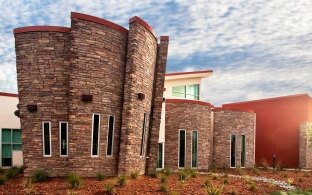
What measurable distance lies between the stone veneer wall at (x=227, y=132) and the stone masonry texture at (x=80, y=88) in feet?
44.8

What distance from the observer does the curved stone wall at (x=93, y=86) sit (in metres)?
14.8

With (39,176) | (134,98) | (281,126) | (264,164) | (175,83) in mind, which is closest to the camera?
(39,176)

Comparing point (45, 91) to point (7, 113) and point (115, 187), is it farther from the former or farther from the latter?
point (7, 113)

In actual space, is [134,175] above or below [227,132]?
below

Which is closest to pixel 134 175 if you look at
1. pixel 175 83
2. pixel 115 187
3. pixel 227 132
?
pixel 115 187

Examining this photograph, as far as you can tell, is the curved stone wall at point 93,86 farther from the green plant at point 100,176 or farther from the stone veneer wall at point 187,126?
the stone veneer wall at point 187,126

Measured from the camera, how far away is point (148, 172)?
18.0 m

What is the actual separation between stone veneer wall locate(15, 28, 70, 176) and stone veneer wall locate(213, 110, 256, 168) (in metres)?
16.2

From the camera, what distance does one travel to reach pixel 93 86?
15227 mm

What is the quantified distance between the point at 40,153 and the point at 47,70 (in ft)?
12.6

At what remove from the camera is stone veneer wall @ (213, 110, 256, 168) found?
28.2m

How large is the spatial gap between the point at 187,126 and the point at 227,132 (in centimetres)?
572

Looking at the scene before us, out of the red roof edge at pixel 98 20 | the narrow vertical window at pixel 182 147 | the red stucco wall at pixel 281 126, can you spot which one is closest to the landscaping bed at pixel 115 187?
the red roof edge at pixel 98 20

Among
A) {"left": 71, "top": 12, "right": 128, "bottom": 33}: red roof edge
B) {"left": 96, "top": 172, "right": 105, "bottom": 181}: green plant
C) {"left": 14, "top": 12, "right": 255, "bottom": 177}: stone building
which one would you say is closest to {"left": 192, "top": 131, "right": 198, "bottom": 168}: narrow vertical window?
{"left": 14, "top": 12, "right": 255, "bottom": 177}: stone building
